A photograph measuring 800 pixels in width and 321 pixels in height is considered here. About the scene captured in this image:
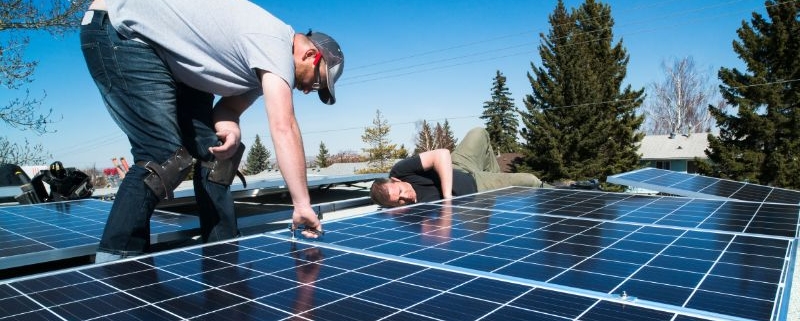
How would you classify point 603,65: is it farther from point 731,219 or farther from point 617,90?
point 731,219

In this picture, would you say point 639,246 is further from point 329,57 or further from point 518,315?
point 329,57

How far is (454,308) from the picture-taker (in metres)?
1.65

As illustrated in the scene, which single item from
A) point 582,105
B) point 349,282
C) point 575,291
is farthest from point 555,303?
point 582,105

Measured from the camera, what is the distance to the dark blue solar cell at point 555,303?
62.9 inches

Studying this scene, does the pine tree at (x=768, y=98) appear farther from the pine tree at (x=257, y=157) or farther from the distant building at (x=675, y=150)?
the pine tree at (x=257, y=157)

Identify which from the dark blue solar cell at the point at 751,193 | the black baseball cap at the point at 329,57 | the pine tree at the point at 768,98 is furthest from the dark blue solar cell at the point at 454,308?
the pine tree at the point at 768,98

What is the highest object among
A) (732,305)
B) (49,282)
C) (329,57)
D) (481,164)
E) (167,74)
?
(329,57)

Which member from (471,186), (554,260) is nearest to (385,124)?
(471,186)

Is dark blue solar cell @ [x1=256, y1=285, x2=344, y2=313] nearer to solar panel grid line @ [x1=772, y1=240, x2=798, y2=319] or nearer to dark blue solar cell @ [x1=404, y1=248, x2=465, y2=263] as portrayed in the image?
dark blue solar cell @ [x1=404, y1=248, x2=465, y2=263]

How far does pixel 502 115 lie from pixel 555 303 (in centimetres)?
5243

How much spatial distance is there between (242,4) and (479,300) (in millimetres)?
2005

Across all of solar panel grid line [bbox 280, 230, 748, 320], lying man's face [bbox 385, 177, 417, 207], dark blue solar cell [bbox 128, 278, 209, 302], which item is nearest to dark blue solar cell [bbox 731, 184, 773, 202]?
lying man's face [bbox 385, 177, 417, 207]

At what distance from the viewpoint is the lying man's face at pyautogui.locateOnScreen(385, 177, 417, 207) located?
525 cm

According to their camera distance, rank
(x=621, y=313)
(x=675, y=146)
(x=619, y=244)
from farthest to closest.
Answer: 1. (x=675, y=146)
2. (x=619, y=244)
3. (x=621, y=313)
